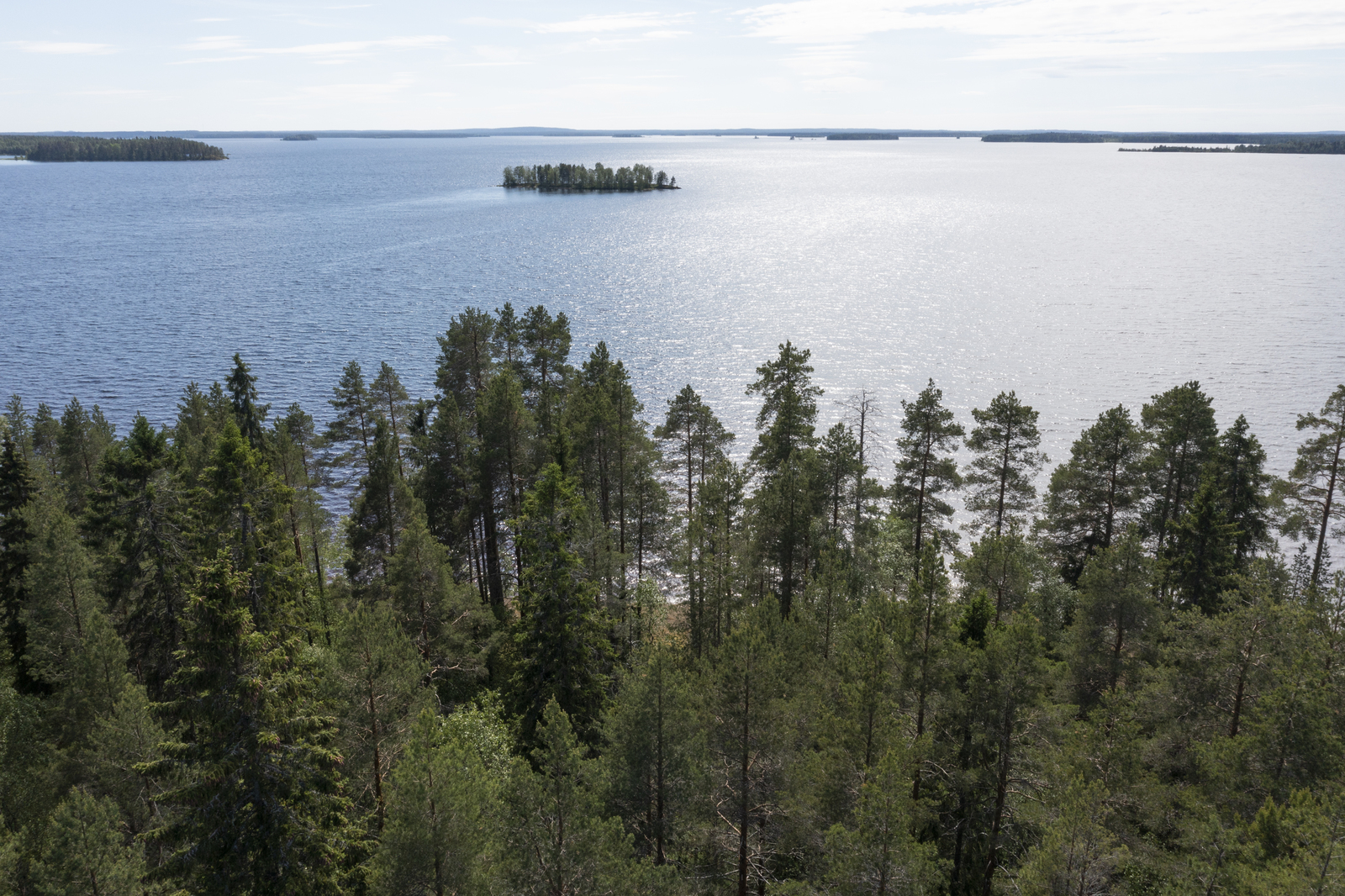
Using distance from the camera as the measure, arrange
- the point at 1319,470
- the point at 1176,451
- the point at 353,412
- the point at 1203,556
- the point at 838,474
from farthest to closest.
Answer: the point at 353,412 → the point at 1176,451 → the point at 1319,470 → the point at 838,474 → the point at 1203,556

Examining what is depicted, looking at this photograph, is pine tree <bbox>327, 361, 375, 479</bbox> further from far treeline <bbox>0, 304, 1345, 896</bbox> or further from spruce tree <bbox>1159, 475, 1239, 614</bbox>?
spruce tree <bbox>1159, 475, 1239, 614</bbox>

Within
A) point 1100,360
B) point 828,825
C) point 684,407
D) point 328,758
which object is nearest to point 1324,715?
point 828,825

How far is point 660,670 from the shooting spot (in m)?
21.7

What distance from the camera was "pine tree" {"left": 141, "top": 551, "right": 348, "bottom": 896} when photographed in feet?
50.6

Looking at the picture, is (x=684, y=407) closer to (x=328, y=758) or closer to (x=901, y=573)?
(x=901, y=573)

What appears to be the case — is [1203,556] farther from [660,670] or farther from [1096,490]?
[660,670]

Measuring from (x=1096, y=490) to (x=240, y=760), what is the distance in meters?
40.5

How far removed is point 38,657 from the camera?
29094 millimetres

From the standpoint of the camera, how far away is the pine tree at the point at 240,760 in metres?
15.4

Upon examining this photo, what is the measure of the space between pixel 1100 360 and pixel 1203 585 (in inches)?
1987

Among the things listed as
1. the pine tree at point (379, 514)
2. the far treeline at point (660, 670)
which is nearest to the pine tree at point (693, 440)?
the far treeline at point (660, 670)

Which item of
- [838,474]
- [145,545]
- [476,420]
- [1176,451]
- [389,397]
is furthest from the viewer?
[389,397]

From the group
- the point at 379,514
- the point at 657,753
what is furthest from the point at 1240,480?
the point at 379,514

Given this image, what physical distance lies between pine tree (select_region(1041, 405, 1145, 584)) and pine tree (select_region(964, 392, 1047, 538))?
1741 mm
